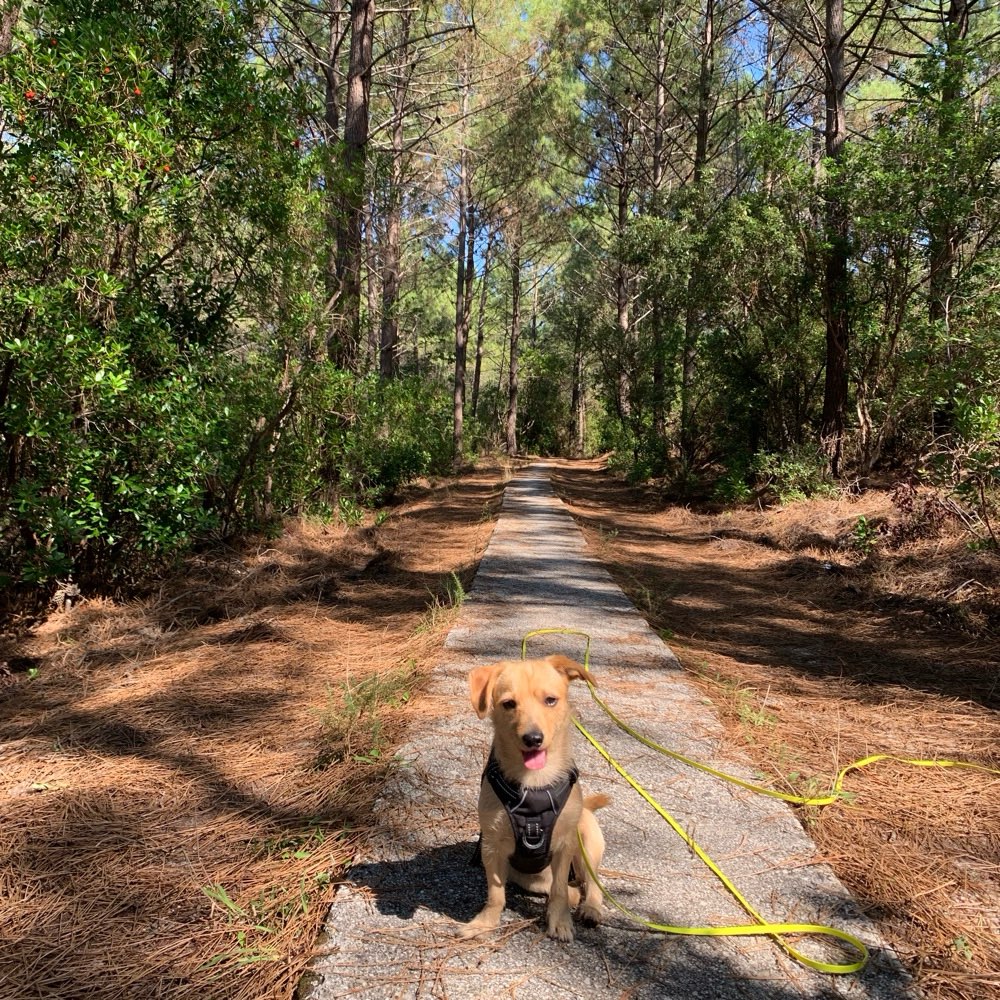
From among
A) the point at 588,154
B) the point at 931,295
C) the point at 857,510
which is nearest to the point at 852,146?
the point at 931,295

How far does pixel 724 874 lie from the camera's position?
2273 mm

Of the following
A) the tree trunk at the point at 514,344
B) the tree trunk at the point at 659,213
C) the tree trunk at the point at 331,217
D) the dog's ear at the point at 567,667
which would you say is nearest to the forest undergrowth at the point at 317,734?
the dog's ear at the point at 567,667

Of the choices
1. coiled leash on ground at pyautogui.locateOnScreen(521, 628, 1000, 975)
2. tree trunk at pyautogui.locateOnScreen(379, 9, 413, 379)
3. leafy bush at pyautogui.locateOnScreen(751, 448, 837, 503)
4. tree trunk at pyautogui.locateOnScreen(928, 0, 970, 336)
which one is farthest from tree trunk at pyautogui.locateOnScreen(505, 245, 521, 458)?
coiled leash on ground at pyautogui.locateOnScreen(521, 628, 1000, 975)

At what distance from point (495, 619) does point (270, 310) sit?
459 centimetres

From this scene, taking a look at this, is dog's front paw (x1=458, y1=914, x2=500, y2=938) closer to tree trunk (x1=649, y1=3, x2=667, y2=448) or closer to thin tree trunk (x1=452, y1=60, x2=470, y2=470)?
tree trunk (x1=649, y1=3, x2=667, y2=448)

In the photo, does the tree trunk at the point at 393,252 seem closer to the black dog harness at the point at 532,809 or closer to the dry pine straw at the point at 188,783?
the dry pine straw at the point at 188,783

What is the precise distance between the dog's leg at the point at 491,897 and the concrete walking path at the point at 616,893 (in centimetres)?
4

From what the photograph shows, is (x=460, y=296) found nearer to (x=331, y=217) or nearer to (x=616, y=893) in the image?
(x=331, y=217)

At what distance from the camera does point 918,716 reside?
383 cm

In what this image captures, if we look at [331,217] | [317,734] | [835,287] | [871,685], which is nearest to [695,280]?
[835,287]

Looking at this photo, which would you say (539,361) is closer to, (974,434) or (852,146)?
(852,146)

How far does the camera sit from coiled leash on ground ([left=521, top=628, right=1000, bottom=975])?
1.93 m

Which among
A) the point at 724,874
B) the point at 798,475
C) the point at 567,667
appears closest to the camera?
the point at 567,667

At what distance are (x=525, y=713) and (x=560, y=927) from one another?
2.25ft
